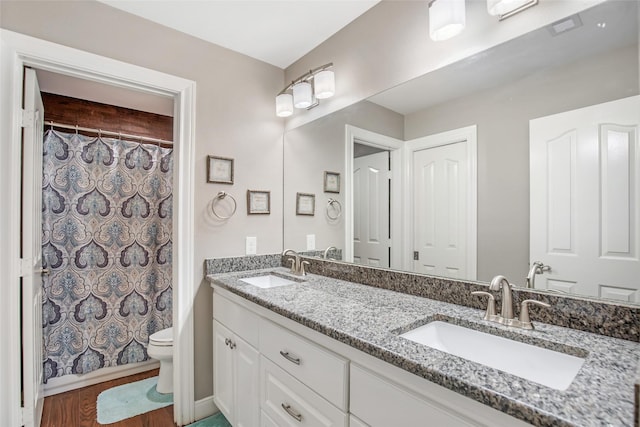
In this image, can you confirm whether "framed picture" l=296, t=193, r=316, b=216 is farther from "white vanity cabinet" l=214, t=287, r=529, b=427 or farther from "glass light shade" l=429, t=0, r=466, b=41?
"glass light shade" l=429, t=0, r=466, b=41

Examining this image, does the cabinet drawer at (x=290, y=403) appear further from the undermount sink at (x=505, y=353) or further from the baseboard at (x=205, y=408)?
the baseboard at (x=205, y=408)

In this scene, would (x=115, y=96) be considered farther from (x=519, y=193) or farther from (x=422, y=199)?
(x=519, y=193)

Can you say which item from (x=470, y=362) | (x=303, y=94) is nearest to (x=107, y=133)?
(x=303, y=94)

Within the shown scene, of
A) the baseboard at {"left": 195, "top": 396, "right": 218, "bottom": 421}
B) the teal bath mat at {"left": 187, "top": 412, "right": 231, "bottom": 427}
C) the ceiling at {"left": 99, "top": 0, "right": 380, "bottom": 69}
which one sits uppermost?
the ceiling at {"left": 99, "top": 0, "right": 380, "bottom": 69}

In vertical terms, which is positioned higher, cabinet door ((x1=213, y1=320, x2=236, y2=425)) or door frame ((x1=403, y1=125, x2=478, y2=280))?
door frame ((x1=403, y1=125, x2=478, y2=280))

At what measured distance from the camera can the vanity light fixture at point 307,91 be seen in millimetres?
1882

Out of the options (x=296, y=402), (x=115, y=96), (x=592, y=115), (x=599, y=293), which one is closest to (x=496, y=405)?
(x=599, y=293)

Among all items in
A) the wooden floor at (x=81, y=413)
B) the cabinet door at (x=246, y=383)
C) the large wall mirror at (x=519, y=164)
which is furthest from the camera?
the wooden floor at (x=81, y=413)

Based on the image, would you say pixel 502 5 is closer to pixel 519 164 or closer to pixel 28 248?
pixel 519 164

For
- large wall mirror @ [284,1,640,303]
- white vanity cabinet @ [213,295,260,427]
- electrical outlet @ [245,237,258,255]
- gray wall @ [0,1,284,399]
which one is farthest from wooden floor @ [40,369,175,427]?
large wall mirror @ [284,1,640,303]

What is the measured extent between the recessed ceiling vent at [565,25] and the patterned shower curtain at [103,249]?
2761 mm

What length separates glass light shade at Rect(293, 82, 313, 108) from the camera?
2033 millimetres

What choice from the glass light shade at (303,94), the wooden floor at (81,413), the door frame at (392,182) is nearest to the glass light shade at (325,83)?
the glass light shade at (303,94)

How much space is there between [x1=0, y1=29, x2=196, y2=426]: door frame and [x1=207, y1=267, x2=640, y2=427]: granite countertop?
26.1 inches
